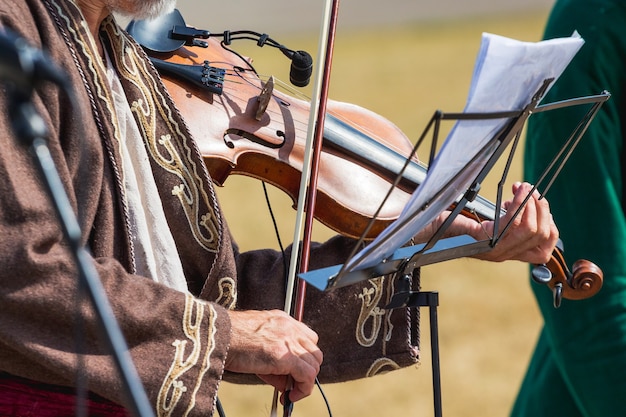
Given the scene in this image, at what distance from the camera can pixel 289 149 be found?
2020mm

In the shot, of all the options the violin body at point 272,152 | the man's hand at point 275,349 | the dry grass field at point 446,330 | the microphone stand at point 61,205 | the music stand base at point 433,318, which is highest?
the dry grass field at point 446,330

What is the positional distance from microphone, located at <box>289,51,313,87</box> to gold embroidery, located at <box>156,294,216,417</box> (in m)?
0.71

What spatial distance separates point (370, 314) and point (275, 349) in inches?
19.9

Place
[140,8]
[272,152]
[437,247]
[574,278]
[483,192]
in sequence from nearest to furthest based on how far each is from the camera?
1. [437,247]
2. [140,8]
3. [272,152]
4. [574,278]
5. [483,192]

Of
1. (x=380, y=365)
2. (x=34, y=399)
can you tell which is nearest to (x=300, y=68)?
(x=380, y=365)

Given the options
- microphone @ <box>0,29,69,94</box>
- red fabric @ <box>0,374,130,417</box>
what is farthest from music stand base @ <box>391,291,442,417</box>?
microphone @ <box>0,29,69,94</box>

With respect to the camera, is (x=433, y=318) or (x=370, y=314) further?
(x=370, y=314)

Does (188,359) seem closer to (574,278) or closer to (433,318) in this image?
(433,318)

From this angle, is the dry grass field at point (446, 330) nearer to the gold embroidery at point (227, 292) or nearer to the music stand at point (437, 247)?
the gold embroidery at point (227, 292)

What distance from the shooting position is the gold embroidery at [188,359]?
5.28ft

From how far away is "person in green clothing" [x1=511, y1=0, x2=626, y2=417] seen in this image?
8.16 ft

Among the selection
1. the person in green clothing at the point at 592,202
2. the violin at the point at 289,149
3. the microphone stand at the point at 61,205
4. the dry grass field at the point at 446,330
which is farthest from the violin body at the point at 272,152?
the microphone stand at the point at 61,205

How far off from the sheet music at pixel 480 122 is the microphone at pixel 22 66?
0.59m

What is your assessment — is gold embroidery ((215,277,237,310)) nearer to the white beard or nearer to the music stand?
the music stand
